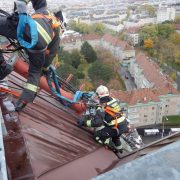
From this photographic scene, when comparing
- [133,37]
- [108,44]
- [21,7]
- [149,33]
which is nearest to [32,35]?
[21,7]

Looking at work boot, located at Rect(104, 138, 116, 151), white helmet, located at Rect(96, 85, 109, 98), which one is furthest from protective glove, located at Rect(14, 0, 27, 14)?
work boot, located at Rect(104, 138, 116, 151)

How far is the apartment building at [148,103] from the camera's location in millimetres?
24234

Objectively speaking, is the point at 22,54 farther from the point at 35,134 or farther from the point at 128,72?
the point at 128,72

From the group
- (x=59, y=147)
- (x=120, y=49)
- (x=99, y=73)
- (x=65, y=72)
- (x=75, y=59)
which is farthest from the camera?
(x=120, y=49)

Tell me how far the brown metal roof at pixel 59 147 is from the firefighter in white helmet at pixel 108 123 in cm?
15

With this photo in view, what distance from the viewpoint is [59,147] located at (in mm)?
3301

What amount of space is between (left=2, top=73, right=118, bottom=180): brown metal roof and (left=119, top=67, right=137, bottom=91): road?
29076mm

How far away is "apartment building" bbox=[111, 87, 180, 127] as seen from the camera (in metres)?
24.2

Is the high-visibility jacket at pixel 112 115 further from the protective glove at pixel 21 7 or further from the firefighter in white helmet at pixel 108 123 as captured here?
the protective glove at pixel 21 7

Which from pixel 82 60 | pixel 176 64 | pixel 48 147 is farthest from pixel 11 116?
pixel 176 64

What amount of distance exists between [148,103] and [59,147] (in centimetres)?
2188

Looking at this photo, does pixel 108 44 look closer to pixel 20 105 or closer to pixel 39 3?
pixel 39 3

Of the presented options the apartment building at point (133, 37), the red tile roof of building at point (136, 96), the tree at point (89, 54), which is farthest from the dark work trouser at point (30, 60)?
the apartment building at point (133, 37)

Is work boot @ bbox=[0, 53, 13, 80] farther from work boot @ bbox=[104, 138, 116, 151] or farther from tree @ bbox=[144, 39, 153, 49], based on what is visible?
tree @ bbox=[144, 39, 153, 49]
